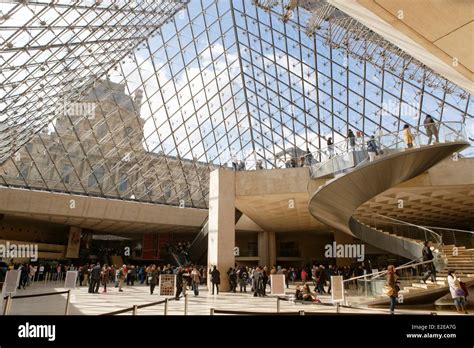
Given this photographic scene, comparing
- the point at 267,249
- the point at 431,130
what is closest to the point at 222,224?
the point at 431,130

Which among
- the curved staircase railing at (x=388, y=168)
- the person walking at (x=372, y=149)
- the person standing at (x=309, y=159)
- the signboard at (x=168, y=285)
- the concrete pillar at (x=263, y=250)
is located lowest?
the signboard at (x=168, y=285)

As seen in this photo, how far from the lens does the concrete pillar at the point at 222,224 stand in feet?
50.4

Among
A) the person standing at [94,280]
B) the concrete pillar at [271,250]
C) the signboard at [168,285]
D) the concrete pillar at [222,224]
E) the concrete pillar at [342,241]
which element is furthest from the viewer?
the concrete pillar at [271,250]

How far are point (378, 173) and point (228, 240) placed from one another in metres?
7.73

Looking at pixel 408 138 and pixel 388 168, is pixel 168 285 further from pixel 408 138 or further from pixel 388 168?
pixel 408 138

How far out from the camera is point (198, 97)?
99.4 feet

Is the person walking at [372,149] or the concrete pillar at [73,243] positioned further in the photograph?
the concrete pillar at [73,243]

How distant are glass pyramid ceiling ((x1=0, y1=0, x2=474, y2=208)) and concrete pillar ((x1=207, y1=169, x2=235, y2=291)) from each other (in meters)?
2.07

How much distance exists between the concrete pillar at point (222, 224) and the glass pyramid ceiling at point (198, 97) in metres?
2.07

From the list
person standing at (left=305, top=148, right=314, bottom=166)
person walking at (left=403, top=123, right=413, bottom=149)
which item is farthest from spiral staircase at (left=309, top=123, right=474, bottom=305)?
person standing at (left=305, top=148, right=314, bottom=166)

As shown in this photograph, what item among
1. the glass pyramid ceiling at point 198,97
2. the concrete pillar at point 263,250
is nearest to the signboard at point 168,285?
the glass pyramid ceiling at point 198,97

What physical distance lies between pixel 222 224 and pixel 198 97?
1737 centimetres

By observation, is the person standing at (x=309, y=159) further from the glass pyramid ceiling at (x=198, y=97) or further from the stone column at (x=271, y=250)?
the stone column at (x=271, y=250)
